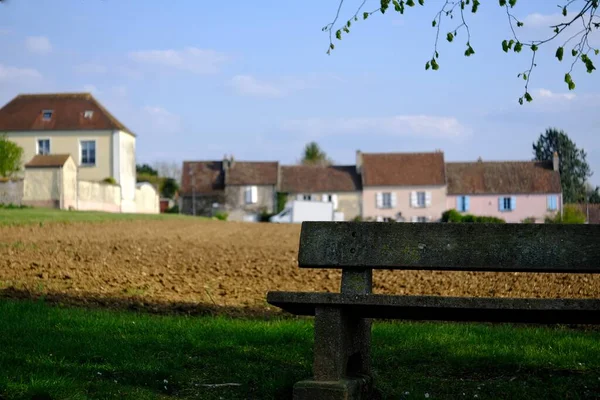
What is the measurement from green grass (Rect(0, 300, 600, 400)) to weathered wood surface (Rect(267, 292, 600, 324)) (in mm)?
715

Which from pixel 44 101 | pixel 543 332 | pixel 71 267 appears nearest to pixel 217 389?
pixel 543 332

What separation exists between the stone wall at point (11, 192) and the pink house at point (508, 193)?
4247cm

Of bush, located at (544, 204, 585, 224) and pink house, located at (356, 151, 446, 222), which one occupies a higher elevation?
pink house, located at (356, 151, 446, 222)

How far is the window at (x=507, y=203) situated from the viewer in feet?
257

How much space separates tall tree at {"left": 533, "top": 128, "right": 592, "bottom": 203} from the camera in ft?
274

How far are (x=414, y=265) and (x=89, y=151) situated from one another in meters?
55.7

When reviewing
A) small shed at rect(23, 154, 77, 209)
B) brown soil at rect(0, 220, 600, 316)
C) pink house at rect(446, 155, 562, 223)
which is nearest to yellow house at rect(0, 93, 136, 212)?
small shed at rect(23, 154, 77, 209)

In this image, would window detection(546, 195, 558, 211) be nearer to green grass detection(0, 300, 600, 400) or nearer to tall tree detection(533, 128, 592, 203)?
tall tree detection(533, 128, 592, 203)

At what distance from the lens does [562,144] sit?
92.2 m

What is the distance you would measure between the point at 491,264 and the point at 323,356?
1110 millimetres

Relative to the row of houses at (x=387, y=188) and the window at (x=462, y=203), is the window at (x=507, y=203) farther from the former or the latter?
the window at (x=462, y=203)

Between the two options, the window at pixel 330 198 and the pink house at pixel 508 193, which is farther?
the pink house at pixel 508 193

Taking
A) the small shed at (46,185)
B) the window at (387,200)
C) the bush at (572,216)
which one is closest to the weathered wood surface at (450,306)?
the small shed at (46,185)

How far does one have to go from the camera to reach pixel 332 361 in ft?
16.6
